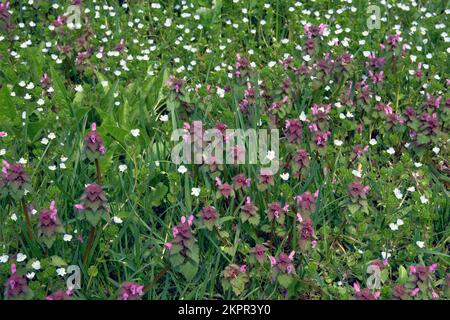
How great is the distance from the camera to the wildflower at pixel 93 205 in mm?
3709

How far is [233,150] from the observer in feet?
14.5

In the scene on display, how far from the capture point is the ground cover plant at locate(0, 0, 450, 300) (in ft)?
13.1

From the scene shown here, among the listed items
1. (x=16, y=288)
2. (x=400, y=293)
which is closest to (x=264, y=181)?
(x=400, y=293)

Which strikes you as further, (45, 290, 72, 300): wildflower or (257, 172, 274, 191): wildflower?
(257, 172, 274, 191): wildflower

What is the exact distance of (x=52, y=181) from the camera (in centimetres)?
446

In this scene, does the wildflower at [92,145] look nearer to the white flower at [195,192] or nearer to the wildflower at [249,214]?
the white flower at [195,192]

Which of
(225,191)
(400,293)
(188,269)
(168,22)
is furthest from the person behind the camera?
(168,22)

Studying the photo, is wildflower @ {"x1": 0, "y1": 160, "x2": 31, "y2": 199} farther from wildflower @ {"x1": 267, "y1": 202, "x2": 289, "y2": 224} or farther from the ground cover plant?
wildflower @ {"x1": 267, "y1": 202, "x2": 289, "y2": 224}

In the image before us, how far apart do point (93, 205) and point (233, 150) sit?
3.36ft

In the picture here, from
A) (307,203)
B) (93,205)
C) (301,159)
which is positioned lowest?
(307,203)

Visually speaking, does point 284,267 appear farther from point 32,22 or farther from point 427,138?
point 32,22

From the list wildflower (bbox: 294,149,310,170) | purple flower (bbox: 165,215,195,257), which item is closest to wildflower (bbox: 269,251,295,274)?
purple flower (bbox: 165,215,195,257)

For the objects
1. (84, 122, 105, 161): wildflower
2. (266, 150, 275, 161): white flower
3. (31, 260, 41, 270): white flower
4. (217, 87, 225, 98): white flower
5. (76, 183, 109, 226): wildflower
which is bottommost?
(31, 260, 41, 270): white flower

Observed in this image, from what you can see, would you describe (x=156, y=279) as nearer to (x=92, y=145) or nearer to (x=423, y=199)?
(x=92, y=145)
